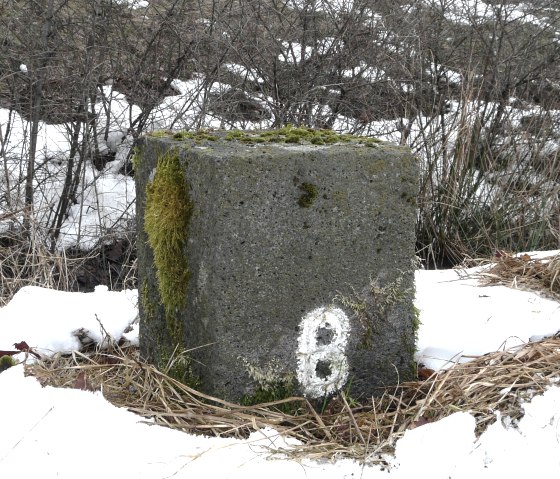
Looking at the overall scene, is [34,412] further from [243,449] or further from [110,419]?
[243,449]

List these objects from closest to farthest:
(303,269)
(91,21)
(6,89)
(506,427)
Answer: (506,427), (303,269), (91,21), (6,89)

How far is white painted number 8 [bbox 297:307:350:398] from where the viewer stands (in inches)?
84.6

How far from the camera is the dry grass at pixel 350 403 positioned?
6.51 feet

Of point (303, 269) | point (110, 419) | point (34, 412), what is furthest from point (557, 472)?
point (34, 412)

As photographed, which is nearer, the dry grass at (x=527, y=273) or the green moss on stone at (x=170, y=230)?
the green moss on stone at (x=170, y=230)

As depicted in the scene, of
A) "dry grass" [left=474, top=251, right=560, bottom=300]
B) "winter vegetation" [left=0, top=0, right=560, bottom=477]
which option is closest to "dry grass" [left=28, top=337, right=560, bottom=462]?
"dry grass" [left=474, top=251, right=560, bottom=300]

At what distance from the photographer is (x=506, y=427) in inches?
75.7

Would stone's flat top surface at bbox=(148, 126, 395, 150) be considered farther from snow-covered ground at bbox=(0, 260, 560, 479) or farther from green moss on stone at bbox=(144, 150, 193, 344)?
snow-covered ground at bbox=(0, 260, 560, 479)

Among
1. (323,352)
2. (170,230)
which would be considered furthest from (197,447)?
(170,230)

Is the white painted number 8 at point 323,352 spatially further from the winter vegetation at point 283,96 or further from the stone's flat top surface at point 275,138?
the winter vegetation at point 283,96

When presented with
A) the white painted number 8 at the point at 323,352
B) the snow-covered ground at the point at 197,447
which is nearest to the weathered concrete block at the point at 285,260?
the white painted number 8 at the point at 323,352

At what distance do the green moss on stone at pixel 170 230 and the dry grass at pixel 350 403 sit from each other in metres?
0.22

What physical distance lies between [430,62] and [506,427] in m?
4.65

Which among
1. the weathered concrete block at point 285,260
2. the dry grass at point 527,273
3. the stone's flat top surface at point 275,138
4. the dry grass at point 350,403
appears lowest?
the dry grass at point 350,403
